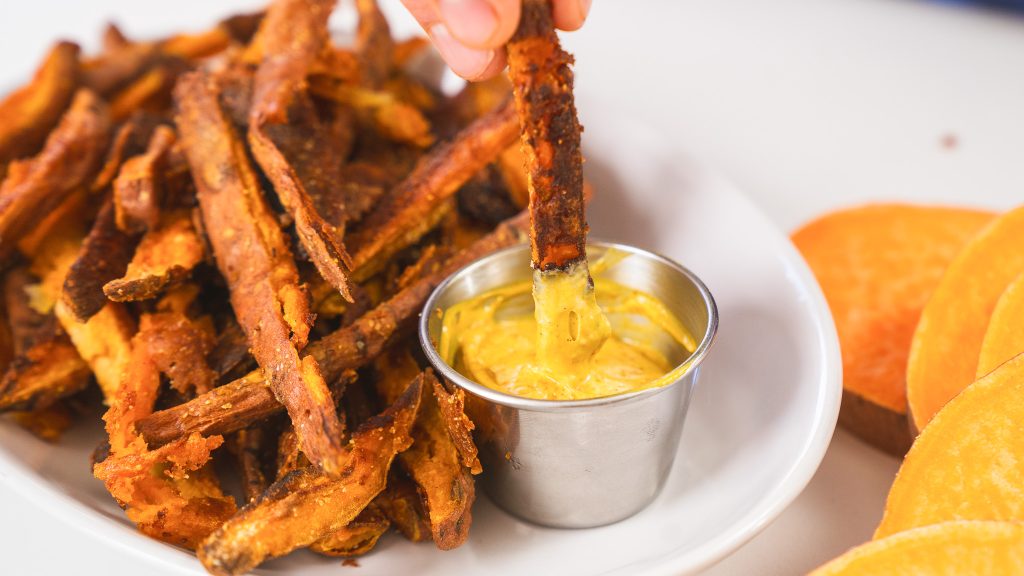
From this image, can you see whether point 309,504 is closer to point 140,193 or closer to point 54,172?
point 140,193

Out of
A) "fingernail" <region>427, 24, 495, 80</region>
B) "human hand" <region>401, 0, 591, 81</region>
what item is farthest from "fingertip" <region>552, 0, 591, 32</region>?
"fingernail" <region>427, 24, 495, 80</region>

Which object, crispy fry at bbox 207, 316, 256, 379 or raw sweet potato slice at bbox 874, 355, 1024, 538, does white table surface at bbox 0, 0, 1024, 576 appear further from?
crispy fry at bbox 207, 316, 256, 379

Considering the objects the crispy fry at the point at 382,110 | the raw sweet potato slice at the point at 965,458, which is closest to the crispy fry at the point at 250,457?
the crispy fry at the point at 382,110

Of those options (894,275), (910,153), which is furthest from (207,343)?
(910,153)

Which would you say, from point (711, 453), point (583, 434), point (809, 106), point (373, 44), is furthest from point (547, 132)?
point (809, 106)

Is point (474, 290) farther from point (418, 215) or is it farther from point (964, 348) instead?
point (964, 348)
